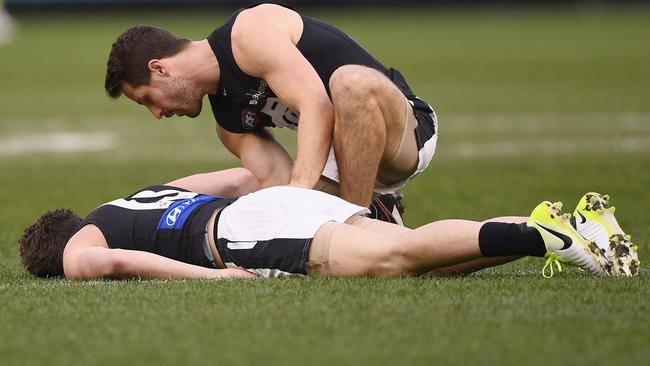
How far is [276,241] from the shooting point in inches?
225

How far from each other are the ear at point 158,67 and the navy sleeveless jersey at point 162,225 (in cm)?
84

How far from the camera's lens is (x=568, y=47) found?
2691 cm

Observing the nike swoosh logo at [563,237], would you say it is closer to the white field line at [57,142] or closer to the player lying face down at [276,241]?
the player lying face down at [276,241]

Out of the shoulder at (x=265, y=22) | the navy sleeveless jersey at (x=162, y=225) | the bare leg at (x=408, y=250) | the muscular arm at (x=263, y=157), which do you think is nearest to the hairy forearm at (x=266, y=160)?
the muscular arm at (x=263, y=157)

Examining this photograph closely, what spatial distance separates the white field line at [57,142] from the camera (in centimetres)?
1334

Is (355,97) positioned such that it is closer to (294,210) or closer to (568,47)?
(294,210)

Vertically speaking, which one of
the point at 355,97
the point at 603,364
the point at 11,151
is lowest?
the point at 11,151

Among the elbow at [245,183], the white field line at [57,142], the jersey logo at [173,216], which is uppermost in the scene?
the jersey logo at [173,216]

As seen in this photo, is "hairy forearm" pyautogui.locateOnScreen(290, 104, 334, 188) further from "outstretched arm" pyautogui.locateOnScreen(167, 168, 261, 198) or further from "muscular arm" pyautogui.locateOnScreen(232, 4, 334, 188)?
"outstretched arm" pyautogui.locateOnScreen(167, 168, 261, 198)

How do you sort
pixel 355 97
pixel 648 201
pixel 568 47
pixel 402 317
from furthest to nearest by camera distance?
pixel 568 47, pixel 648 201, pixel 355 97, pixel 402 317

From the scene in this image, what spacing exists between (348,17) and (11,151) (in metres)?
23.6

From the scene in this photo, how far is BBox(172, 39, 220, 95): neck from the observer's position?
6703 mm

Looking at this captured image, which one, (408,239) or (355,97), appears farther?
(355,97)

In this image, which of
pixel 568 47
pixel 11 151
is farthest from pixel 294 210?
pixel 568 47
